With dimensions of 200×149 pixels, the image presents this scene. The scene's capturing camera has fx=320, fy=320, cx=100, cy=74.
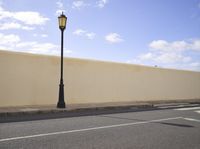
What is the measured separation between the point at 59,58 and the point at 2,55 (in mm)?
2930

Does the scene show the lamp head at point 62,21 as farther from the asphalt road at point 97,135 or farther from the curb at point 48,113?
the asphalt road at point 97,135

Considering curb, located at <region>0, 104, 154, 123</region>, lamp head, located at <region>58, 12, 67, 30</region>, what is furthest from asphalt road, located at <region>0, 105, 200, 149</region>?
lamp head, located at <region>58, 12, 67, 30</region>

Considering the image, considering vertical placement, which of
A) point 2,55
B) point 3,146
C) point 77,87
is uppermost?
point 2,55

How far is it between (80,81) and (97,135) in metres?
9.00

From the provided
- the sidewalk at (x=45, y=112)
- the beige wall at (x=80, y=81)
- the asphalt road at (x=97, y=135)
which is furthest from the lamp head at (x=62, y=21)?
the asphalt road at (x=97, y=135)

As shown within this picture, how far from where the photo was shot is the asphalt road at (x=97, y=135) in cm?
674

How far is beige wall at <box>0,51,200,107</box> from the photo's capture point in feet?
46.1

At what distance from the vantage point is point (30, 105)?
576 inches

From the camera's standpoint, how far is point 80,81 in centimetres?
1675

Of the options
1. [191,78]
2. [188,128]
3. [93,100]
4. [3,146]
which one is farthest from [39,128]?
[191,78]

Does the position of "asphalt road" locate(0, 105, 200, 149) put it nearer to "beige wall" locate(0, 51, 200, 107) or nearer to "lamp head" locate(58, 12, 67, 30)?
"beige wall" locate(0, 51, 200, 107)

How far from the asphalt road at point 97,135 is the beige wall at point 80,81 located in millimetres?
4725

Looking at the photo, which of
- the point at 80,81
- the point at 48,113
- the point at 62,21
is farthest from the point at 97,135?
the point at 80,81

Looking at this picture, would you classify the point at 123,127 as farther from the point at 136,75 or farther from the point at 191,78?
the point at 191,78
